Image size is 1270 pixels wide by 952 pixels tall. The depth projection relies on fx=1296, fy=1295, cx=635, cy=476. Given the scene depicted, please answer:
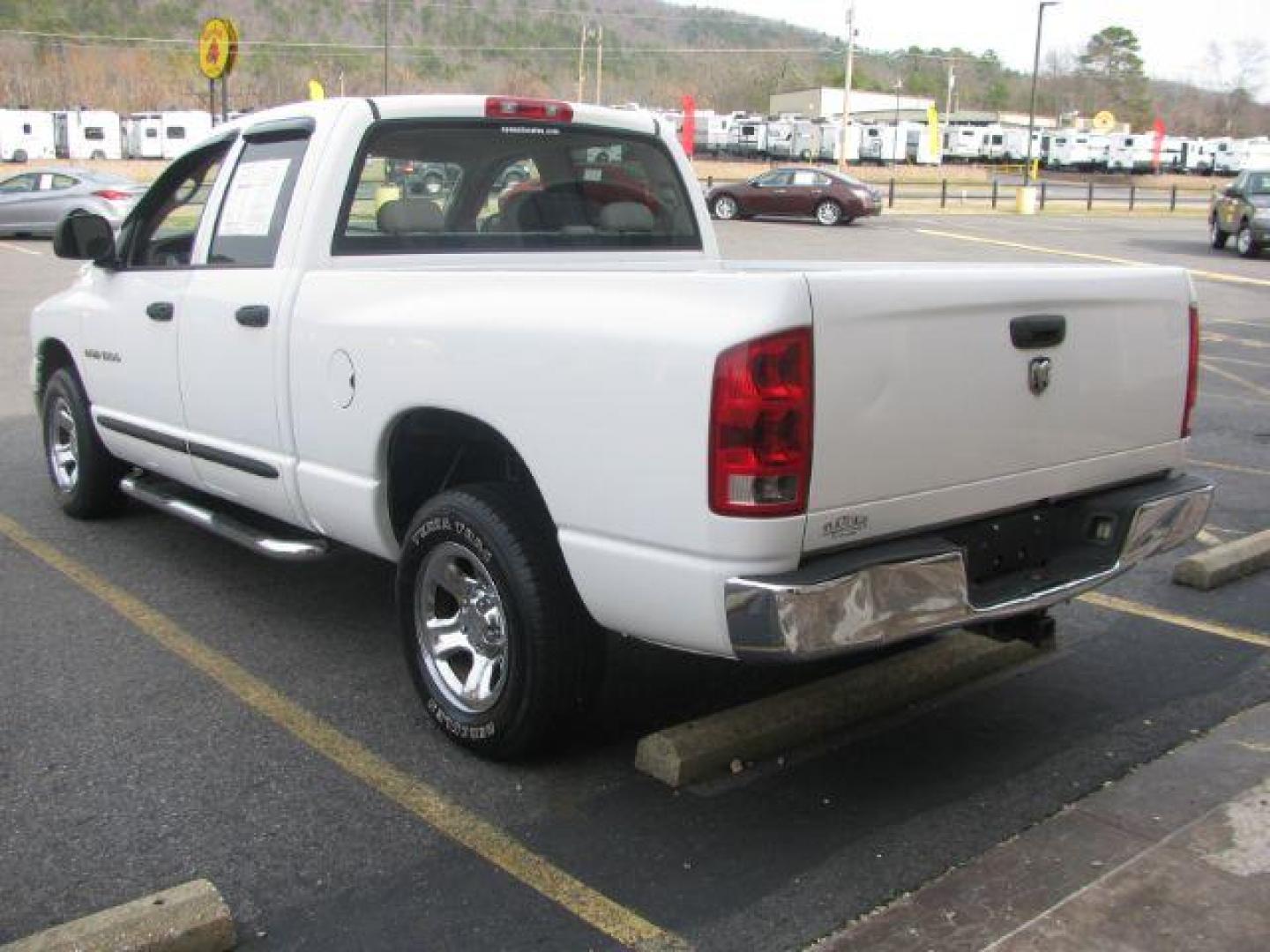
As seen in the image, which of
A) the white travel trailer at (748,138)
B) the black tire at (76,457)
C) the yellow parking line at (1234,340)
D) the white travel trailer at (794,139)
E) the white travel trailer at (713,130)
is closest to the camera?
the black tire at (76,457)

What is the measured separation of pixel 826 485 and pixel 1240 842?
4.95ft

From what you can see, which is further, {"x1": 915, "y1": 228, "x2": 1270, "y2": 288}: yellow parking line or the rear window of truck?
{"x1": 915, "y1": 228, "x2": 1270, "y2": 288}: yellow parking line

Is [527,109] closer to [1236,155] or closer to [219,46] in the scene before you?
[219,46]

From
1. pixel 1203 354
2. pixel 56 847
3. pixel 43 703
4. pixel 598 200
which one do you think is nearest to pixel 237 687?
pixel 43 703

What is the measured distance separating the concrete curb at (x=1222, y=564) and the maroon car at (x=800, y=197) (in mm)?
27867

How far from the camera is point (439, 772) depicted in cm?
393

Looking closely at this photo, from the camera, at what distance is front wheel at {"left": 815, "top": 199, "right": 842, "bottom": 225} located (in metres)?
33.2

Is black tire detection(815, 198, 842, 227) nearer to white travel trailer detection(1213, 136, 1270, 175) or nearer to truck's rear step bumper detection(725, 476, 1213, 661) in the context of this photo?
truck's rear step bumper detection(725, 476, 1213, 661)

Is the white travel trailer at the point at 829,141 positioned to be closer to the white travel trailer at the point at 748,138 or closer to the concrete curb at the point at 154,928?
the white travel trailer at the point at 748,138

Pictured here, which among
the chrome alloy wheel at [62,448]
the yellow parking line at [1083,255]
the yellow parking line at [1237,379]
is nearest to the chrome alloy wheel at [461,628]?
the chrome alloy wheel at [62,448]

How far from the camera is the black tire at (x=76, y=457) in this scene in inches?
247

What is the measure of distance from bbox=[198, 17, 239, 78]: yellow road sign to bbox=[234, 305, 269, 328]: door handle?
10441 millimetres

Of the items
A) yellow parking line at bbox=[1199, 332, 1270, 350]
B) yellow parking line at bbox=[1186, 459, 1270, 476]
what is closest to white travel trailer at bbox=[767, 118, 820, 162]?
yellow parking line at bbox=[1199, 332, 1270, 350]

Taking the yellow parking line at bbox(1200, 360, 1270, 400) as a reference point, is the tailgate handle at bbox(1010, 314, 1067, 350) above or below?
above
